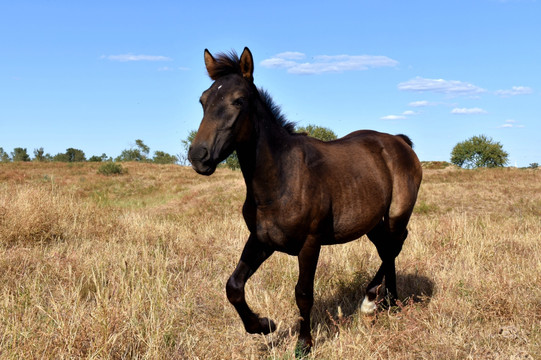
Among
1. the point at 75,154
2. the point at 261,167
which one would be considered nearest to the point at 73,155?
the point at 75,154

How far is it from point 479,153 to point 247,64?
225 ft

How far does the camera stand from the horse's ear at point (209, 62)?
3480 mm

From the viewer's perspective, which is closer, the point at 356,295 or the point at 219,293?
the point at 219,293

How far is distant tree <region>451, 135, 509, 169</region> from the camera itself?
61656 millimetres

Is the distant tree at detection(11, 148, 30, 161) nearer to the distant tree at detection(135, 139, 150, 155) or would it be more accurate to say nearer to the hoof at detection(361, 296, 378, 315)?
the distant tree at detection(135, 139, 150, 155)

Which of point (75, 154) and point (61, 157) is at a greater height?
point (75, 154)

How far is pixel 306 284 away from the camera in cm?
367

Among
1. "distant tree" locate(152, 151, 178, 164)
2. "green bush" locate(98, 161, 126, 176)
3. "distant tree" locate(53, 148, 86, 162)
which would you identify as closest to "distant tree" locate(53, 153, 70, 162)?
"distant tree" locate(53, 148, 86, 162)

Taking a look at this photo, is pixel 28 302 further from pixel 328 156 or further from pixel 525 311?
pixel 525 311

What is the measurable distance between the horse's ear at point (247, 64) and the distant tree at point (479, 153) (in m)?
65.3

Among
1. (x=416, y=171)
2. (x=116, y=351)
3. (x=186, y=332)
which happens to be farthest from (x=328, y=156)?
(x=116, y=351)

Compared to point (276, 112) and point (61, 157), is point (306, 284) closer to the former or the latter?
point (276, 112)

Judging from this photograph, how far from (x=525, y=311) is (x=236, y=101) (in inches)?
146

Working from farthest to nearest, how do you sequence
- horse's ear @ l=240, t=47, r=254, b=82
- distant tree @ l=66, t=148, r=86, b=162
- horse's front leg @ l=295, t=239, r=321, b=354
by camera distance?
distant tree @ l=66, t=148, r=86, b=162 < horse's front leg @ l=295, t=239, r=321, b=354 < horse's ear @ l=240, t=47, r=254, b=82
